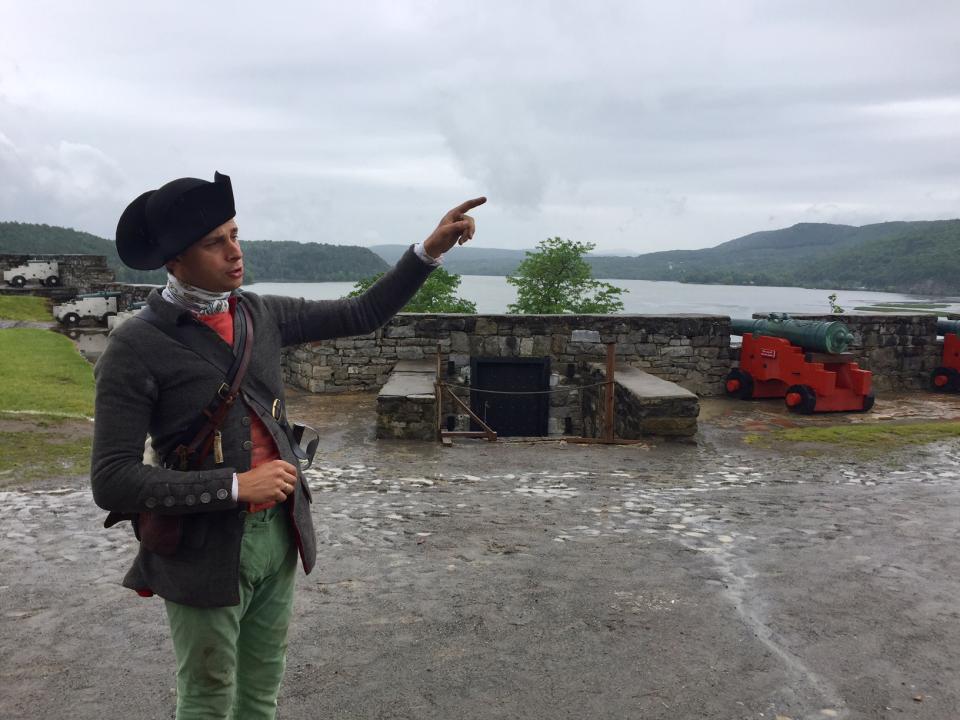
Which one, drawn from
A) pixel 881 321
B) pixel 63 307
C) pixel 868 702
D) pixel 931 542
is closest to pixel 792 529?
pixel 931 542

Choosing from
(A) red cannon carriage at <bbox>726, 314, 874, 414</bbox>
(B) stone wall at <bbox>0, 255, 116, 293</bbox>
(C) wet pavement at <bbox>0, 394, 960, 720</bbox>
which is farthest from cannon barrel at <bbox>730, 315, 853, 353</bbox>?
(B) stone wall at <bbox>0, 255, 116, 293</bbox>

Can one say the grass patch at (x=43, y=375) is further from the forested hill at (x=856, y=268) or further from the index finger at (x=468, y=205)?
the forested hill at (x=856, y=268)

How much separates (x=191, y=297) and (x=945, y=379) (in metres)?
12.7

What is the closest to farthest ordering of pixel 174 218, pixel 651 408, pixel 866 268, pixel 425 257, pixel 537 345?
pixel 174 218
pixel 425 257
pixel 651 408
pixel 537 345
pixel 866 268

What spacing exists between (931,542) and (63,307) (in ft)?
59.2

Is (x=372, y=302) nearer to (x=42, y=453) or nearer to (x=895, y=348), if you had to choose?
(x=42, y=453)

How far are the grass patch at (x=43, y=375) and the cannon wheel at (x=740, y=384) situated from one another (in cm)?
855

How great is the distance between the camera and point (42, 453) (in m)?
7.06

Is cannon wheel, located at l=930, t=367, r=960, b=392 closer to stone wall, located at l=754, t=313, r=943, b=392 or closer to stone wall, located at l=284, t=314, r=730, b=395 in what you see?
stone wall, located at l=754, t=313, r=943, b=392

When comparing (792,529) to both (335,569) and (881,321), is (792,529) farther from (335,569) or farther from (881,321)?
(881,321)

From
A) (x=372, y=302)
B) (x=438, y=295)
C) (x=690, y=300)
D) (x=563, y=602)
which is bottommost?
(x=563, y=602)

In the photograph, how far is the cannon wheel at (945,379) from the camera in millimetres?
11773

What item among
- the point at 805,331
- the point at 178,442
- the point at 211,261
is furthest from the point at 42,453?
the point at 805,331

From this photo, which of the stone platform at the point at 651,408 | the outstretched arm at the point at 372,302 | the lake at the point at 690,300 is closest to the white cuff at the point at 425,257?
the outstretched arm at the point at 372,302
